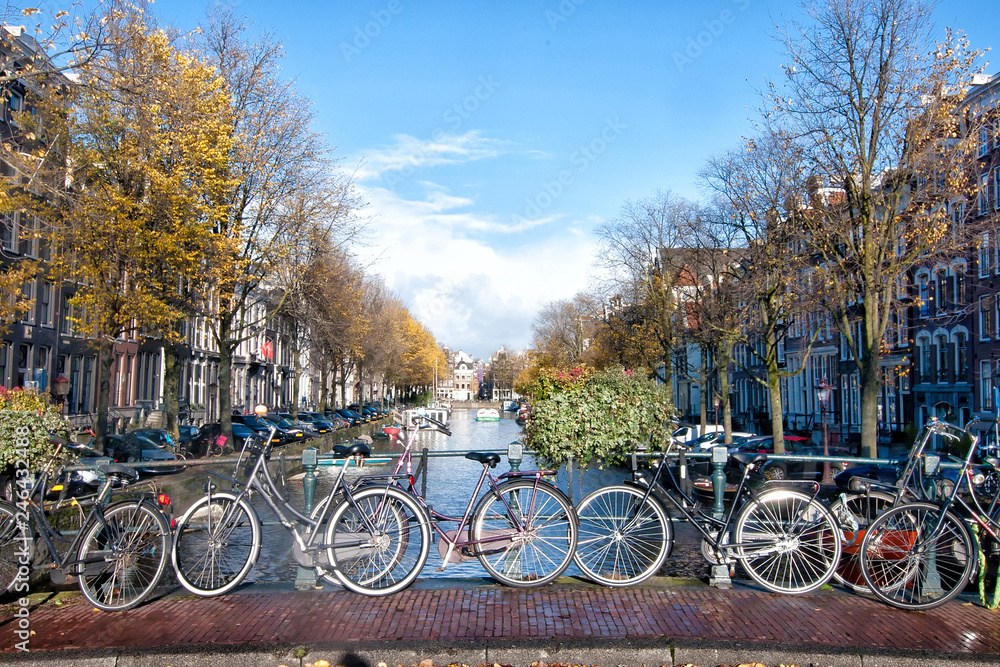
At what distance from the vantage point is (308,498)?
23.4 ft

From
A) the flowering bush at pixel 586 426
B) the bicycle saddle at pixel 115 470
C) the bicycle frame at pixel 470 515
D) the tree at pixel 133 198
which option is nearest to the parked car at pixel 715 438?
the tree at pixel 133 198

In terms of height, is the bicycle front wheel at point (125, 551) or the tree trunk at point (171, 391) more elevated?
the tree trunk at point (171, 391)

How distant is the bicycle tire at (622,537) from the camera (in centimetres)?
699

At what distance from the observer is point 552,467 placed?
8.87 meters

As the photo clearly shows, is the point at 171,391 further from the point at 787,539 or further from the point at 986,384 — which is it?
the point at 986,384

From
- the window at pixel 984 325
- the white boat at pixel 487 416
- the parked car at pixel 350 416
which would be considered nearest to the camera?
the window at pixel 984 325

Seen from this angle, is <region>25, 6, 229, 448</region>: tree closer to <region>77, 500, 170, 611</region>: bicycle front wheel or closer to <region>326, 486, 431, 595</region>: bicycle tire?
<region>77, 500, 170, 611</region>: bicycle front wheel

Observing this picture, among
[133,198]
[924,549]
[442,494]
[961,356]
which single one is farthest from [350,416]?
[924,549]

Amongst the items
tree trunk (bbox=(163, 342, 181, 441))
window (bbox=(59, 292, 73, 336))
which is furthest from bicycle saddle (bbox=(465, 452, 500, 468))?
window (bbox=(59, 292, 73, 336))

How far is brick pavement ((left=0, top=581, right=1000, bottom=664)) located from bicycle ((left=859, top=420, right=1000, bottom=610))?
178 millimetres

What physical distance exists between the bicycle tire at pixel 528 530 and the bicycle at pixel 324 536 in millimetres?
535

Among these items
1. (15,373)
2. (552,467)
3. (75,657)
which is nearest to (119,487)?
(75,657)

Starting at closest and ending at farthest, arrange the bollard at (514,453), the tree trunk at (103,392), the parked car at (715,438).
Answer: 1. the bollard at (514,453)
2. the tree trunk at (103,392)
3. the parked car at (715,438)

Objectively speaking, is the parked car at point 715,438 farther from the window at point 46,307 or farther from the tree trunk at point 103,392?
the window at point 46,307
